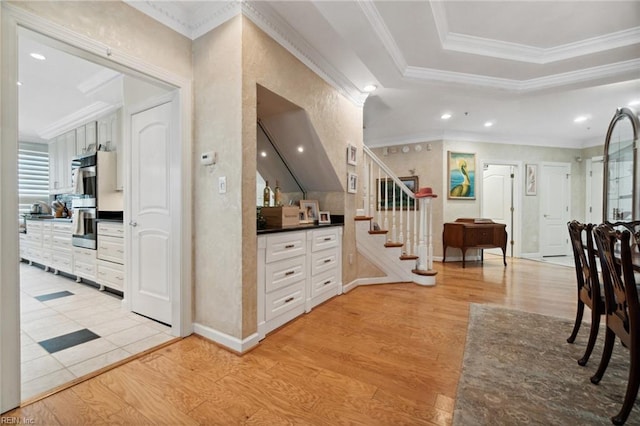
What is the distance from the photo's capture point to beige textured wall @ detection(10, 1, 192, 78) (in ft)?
5.41

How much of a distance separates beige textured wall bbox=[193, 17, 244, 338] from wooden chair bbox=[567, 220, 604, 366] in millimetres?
2421

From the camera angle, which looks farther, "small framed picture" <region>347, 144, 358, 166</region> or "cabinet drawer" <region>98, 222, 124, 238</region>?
"small framed picture" <region>347, 144, 358, 166</region>

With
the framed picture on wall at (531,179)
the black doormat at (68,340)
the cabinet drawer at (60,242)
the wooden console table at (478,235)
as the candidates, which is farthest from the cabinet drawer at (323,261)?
the framed picture on wall at (531,179)

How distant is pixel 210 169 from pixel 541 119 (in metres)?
5.88

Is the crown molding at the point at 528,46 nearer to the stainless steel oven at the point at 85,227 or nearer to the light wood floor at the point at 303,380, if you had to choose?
the light wood floor at the point at 303,380

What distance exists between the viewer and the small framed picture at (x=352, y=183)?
3578 millimetres

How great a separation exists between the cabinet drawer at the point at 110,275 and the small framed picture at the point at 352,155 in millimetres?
3077

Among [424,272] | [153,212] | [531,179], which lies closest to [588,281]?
[424,272]

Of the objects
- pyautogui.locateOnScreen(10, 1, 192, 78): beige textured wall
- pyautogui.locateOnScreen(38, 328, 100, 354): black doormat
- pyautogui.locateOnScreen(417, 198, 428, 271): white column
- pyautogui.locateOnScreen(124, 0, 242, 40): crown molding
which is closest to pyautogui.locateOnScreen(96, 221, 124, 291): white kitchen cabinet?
pyautogui.locateOnScreen(38, 328, 100, 354): black doormat

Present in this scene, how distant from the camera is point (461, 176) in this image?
5855 millimetres

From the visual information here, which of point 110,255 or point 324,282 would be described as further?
point 110,255

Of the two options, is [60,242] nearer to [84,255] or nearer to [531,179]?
[84,255]

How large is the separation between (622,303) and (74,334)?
152 inches

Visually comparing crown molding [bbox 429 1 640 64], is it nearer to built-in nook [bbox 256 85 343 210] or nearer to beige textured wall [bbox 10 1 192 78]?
built-in nook [bbox 256 85 343 210]
